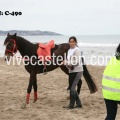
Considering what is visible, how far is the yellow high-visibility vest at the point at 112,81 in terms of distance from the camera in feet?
10.0

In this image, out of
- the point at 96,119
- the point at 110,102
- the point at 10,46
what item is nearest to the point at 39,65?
the point at 10,46

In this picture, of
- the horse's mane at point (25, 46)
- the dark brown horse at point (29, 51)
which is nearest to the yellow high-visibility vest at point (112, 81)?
the dark brown horse at point (29, 51)

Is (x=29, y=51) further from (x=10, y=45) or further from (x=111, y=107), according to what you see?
(x=111, y=107)

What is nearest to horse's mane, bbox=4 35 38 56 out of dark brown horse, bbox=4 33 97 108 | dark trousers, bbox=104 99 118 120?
dark brown horse, bbox=4 33 97 108

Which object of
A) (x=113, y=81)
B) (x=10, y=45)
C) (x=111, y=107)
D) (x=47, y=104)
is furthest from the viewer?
(x=47, y=104)

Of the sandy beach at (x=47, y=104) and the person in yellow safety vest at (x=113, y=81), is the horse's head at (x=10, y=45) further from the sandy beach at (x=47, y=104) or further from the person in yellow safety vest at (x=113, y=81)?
the person in yellow safety vest at (x=113, y=81)

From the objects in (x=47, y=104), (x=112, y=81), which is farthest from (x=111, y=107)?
(x=47, y=104)

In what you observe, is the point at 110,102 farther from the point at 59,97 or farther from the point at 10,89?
Result: the point at 10,89

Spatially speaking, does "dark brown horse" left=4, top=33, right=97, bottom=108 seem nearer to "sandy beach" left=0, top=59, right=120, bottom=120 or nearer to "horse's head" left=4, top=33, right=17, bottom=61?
"horse's head" left=4, top=33, right=17, bottom=61

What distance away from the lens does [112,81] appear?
10.2 ft

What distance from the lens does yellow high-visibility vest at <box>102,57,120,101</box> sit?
121 inches

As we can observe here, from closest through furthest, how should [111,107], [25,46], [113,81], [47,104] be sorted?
[113,81] → [111,107] → [25,46] → [47,104]

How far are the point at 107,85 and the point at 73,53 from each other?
2516 millimetres

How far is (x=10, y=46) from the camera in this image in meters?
6.14
